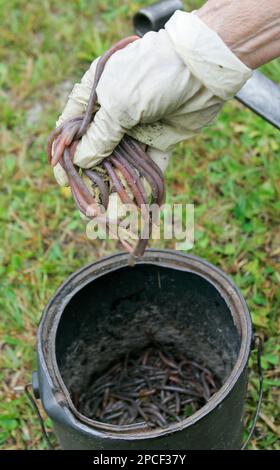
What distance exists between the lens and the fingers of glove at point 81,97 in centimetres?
157

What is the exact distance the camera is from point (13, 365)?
8.07 ft

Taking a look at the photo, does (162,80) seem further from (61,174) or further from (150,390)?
(150,390)

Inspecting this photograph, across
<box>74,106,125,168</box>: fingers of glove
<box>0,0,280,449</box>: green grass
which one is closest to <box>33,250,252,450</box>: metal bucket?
<box>0,0,280,449</box>: green grass

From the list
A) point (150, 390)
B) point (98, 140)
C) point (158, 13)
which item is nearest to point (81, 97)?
point (98, 140)

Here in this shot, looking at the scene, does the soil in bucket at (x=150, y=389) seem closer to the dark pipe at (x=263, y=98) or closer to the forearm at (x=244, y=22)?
the dark pipe at (x=263, y=98)

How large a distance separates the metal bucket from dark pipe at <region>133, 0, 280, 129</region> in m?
0.52

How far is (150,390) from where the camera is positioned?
2.31 meters

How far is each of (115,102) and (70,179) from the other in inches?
8.2

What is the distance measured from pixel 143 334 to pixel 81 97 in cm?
102

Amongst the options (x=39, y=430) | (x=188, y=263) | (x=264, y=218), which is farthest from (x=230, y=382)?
(x=264, y=218)

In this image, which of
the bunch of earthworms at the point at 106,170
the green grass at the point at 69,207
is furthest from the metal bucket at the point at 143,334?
the bunch of earthworms at the point at 106,170

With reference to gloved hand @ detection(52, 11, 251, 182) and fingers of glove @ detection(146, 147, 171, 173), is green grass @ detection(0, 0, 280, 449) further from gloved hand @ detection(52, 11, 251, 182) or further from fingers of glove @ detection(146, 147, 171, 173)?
gloved hand @ detection(52, 11, 251, 182)

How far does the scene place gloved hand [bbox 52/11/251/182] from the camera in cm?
145

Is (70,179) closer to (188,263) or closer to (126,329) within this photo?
(188,263)
